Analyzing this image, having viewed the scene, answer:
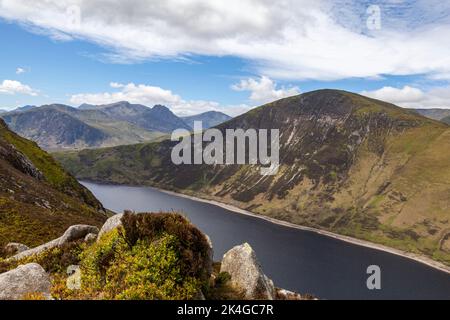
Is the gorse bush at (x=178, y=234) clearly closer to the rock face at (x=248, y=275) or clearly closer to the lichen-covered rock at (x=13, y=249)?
the rock face at (x=248, y=275)

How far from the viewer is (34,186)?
6600 centimetres

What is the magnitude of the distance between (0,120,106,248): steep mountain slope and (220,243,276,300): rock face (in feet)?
82.4

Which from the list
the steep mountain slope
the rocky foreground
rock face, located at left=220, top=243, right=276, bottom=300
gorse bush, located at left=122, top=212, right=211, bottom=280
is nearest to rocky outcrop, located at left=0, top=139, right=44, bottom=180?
the steep mountain slope

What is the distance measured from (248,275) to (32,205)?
43.7m

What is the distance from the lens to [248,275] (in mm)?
22953

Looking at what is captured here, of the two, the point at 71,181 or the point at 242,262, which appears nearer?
the point at 242,262

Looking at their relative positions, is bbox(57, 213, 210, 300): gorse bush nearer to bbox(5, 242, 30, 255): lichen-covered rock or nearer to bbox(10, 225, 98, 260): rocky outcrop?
bbox(10, 225, 98, 260): rocky outcrop

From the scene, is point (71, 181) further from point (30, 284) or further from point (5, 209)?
point (30, 284)
